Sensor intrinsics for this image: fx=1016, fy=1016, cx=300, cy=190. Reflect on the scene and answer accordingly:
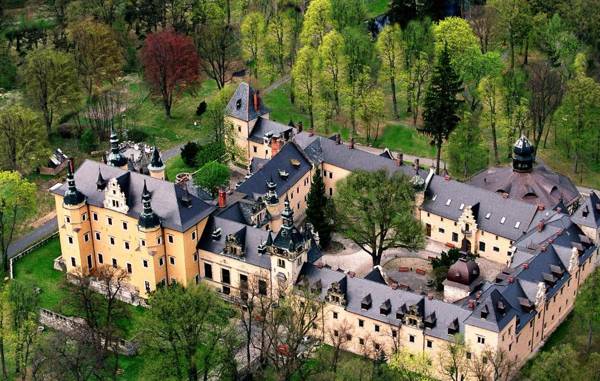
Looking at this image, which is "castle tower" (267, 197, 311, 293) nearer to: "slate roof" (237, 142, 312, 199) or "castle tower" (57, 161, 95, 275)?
"slate roof" (237, 142, 312, 199)

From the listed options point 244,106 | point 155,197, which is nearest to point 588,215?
point 155,197

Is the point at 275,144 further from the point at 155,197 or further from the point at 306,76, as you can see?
the point at 155,197

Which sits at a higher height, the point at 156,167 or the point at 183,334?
the point at 156,167

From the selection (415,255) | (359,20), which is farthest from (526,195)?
(359,20)

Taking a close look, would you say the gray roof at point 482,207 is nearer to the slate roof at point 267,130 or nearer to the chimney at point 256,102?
the slate roof at point 267,130

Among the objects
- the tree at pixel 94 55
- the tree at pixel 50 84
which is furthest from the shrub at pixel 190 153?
the tree at pixel 94 55

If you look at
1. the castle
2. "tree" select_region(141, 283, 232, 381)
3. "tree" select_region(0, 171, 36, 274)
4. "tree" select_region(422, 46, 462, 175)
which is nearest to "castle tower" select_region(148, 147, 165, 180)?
the castle
